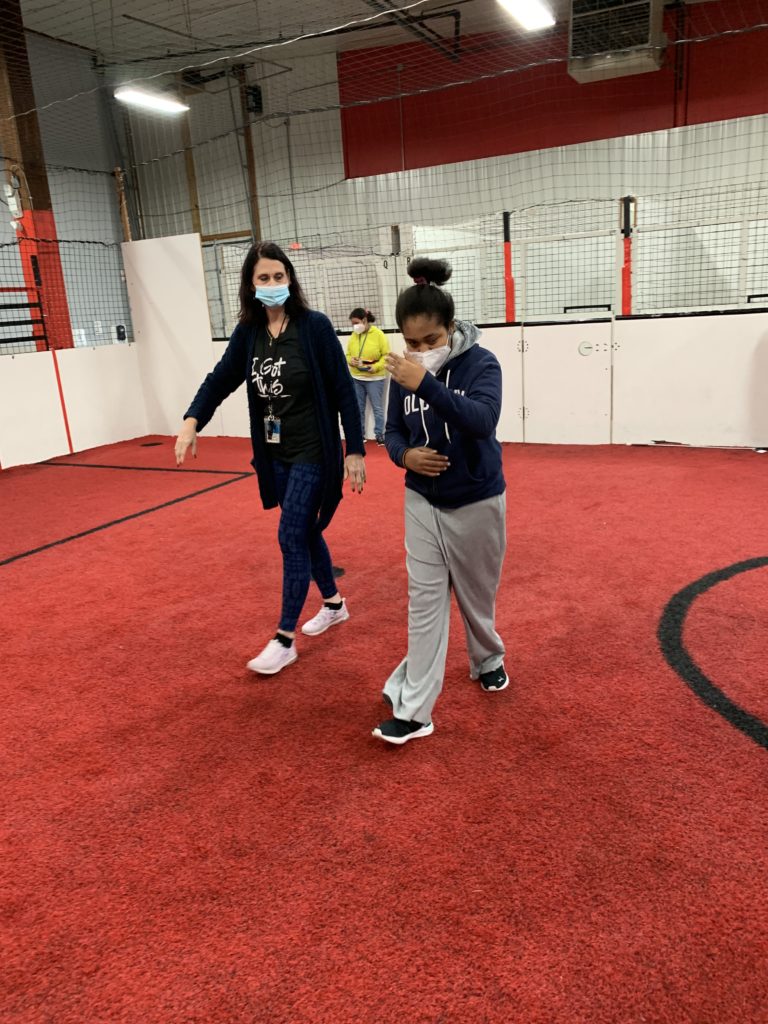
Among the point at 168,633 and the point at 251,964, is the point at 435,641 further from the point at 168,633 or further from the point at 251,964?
the point at 168,633

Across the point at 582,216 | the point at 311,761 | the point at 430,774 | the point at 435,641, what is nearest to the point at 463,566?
the point at 435,641

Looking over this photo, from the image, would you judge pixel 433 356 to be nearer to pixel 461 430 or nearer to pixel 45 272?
pixel 461 430

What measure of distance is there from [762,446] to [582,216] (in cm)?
376

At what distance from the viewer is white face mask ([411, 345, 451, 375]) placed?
7.31ft

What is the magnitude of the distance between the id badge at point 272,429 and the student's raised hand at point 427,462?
869 millimetres

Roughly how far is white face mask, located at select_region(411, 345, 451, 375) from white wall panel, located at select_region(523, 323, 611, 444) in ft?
18.6

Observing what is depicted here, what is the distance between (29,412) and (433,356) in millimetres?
7549

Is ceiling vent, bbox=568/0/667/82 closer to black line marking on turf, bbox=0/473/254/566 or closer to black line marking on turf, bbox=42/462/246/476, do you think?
black line marking on turf, bbox=42/462/246/476

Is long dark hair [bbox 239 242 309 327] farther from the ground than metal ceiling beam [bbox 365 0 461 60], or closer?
closer

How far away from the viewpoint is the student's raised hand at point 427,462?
7.30 feet

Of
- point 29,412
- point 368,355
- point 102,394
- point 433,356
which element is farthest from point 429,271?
point 102,394

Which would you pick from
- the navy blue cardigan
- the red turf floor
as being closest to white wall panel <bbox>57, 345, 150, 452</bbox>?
the red turf floor

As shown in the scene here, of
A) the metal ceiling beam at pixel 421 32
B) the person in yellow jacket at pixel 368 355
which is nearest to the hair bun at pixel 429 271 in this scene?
the person in yellow jacket at pixel 368 355

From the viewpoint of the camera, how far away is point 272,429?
2990 mm
